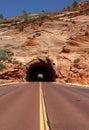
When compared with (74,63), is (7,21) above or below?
above

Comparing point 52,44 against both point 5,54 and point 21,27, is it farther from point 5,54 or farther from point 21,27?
point 21,27

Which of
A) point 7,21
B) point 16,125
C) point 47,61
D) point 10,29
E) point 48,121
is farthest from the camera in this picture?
point 7,21

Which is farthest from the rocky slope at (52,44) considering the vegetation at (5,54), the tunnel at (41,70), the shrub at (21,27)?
the tunnel at (41,70)

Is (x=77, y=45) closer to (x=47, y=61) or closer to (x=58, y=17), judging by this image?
(x=47, y=61)

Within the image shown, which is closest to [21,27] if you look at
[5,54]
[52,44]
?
[52,44]

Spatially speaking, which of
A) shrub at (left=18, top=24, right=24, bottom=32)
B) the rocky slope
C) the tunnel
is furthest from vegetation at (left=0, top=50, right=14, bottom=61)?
shrub at (left=18, top=24, right=24, bottom=32)

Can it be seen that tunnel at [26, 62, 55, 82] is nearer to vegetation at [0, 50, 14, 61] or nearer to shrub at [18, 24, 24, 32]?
vegetation at [0, 50, 14, 61]

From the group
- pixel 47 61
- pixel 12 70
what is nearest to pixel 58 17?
pixel 47 61

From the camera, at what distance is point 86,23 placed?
2835 inches

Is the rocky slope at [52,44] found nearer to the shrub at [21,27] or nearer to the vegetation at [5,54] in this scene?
the shrub at [21,27]

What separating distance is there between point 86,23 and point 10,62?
25063 mm

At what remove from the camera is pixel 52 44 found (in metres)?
65.0

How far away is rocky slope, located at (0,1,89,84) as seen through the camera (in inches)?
2132

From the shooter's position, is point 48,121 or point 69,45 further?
point 69,45
